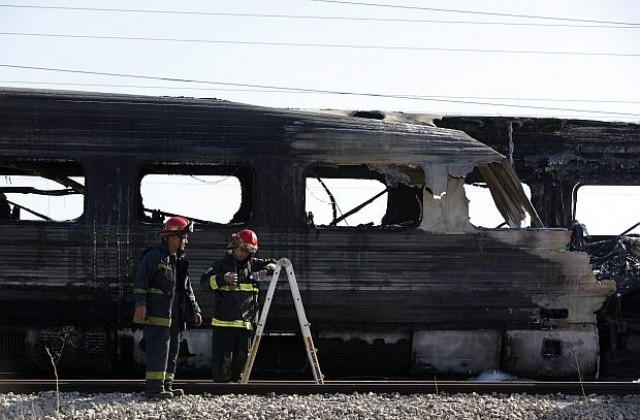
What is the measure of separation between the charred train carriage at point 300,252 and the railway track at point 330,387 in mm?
1728

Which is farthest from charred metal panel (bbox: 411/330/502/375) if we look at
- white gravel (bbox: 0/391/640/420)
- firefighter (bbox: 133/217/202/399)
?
firefighter (bbox: 133/217/202/399)

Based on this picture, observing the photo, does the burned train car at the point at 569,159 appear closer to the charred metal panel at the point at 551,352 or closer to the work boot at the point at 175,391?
the charred metal panel at the point at 551,352

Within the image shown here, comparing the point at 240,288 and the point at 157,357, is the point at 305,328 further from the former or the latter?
the point at 157,357

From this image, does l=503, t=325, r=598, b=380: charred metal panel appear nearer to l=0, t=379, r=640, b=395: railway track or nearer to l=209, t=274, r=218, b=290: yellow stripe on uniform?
l=0, t=379, r=640, b=395: railway track

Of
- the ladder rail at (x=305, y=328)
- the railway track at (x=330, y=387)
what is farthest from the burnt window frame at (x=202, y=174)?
the railway track at (x=330, y=387)

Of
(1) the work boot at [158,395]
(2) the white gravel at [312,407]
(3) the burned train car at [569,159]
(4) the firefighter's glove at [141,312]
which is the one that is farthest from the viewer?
(3) the burned train car at [569,159]

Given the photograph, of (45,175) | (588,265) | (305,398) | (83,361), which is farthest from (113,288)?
(588,265)

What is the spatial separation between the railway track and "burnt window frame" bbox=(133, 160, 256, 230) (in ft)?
7.94

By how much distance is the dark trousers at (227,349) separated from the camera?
9289 millimetres

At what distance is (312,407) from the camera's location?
807 cm

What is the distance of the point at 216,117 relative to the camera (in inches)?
431

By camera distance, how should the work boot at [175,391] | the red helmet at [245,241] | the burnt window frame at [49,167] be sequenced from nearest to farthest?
the work boot at [175,391] → the red helmet at [245,241] → the burnt window frame at [49,167]

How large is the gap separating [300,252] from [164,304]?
2.75 m

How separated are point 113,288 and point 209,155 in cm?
193
